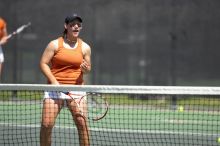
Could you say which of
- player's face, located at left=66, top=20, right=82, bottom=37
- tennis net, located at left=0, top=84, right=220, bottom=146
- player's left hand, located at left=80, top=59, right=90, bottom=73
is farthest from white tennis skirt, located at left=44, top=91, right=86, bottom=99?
player's face, located at left=66, top=20, right=82, bottom=37

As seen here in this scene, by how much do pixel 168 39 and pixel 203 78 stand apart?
1138 mm

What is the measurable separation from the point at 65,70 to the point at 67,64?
0.07 meters

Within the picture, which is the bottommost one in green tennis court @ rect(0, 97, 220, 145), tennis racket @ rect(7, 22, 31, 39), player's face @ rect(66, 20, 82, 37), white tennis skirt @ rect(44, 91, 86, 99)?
green tennis court @ rect(0, 97, 220, 145)

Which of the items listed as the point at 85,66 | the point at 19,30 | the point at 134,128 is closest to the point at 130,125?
the point at 134,128

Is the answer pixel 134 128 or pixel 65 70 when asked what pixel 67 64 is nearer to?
pixel 65 70

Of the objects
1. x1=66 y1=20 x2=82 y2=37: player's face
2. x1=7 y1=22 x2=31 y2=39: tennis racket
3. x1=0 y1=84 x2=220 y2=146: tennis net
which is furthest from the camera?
x1=7 y1=22 x2=31 y2=39: tennis racket

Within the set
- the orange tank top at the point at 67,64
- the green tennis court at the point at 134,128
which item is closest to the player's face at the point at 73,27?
the orange tank top at the point at 67,64

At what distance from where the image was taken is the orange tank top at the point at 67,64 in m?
6.16

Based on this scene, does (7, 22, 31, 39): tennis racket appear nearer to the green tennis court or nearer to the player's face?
the green tennis court

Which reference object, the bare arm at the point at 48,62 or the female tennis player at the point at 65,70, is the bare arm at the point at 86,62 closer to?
the female tennis player at the point at 65,70

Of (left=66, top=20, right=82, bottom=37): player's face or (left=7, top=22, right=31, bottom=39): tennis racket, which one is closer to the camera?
(left=66, top=20, right=82, bottom=37): player's face

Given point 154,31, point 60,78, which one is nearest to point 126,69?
point 154,31

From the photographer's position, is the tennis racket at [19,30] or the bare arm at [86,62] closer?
the bare arm at [86,62]

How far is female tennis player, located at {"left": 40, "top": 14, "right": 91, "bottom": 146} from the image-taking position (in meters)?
5.97
